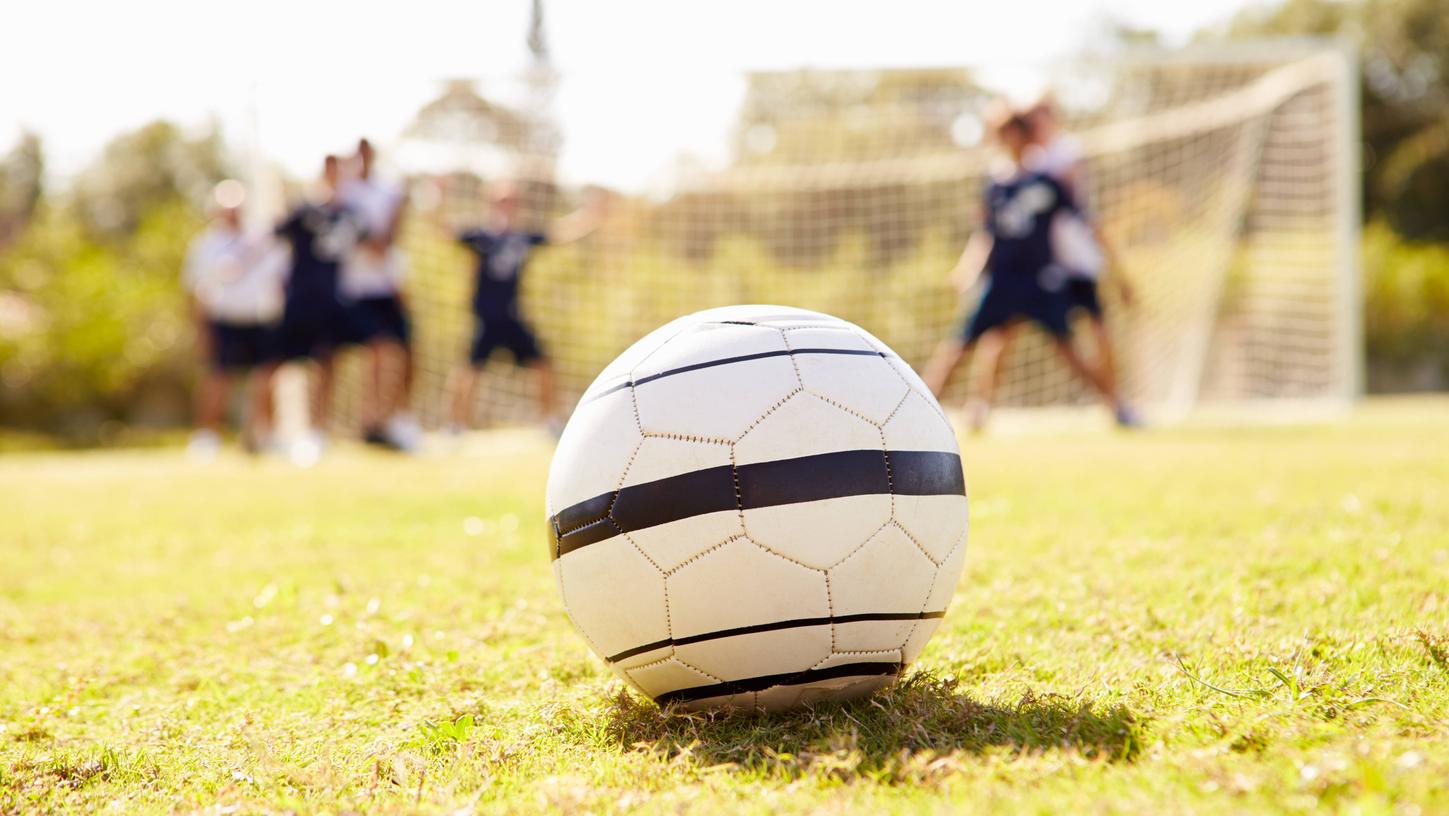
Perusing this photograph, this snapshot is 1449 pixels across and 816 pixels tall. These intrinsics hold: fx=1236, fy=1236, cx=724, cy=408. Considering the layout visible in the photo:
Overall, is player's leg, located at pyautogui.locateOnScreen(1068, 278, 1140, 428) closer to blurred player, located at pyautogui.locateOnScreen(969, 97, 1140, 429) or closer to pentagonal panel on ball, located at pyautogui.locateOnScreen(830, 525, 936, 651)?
blurred player, located at pyautogui.locateOnScreen(969, 97, 1140, 429)

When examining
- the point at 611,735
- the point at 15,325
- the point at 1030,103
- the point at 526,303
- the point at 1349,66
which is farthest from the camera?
the point at 15,325

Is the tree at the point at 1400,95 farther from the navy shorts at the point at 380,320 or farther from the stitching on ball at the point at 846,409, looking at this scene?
the stitching on ball at the point at 846,409

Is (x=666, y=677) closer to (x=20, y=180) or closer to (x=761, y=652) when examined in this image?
(x=761, y=652)

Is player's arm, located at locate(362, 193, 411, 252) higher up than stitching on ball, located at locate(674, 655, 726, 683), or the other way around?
player's arm, located at locate(362, 193, 411, 252)

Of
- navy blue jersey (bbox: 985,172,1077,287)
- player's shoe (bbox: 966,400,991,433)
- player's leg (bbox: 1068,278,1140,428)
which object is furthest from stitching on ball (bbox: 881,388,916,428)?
player's shoe (bbox: 966,400,991,433)

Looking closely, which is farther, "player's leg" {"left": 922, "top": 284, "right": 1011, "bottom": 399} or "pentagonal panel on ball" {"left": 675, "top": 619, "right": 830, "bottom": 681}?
"player's leg" {"left": 922, "top": 284, "right": 1011, "bottom": 399}

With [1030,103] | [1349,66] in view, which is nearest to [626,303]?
[1030,103]

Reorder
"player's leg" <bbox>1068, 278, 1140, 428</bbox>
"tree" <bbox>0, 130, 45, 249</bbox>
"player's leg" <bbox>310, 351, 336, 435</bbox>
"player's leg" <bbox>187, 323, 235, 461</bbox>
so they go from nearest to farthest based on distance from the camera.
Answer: "player's leg" <bbox>1068, 278, 1140, 428</bbox>
"player's leg" <bbox>310, 351, 336, 435</bbox>
"player's leg" <bbox>187, 323, 235, 461</bbox>
"tree" <bbox>0, 130, 45, 249</bbox>

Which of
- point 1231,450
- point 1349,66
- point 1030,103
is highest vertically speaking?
point 1349,66

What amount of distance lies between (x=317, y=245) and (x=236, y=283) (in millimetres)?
1776

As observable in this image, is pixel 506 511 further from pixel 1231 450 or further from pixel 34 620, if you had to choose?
pixel 1231 450

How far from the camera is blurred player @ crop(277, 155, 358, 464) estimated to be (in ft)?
32.7

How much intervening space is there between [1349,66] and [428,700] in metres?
13.3

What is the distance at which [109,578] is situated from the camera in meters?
4.69
